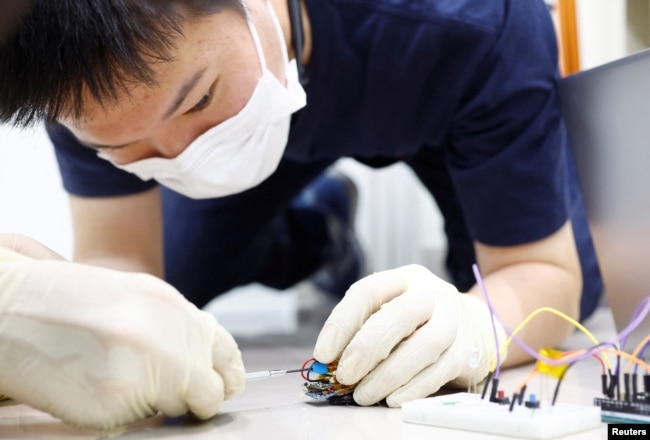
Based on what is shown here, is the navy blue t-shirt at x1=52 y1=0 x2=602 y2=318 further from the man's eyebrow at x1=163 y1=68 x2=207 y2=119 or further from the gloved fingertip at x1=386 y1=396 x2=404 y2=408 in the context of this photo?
the gloved fingertip at x1=386 y1=396 x2=404 y2=408

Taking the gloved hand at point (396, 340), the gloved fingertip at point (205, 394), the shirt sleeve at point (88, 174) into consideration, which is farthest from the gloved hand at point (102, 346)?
the shirt sleeve at point (88, 174)

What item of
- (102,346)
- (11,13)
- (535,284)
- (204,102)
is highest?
(11,13)

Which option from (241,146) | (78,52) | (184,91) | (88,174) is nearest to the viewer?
(78,52)

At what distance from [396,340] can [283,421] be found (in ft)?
0.40

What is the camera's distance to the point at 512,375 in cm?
88

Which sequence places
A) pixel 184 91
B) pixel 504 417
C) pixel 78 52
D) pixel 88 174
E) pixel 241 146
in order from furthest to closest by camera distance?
1. pixel 88 174
2. pixel 241 146
3. pixel 184 91
4. pixel 78 52
5. pixel 504 417

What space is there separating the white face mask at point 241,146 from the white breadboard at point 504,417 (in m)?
0.39

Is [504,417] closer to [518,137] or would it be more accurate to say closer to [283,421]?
[283,421]

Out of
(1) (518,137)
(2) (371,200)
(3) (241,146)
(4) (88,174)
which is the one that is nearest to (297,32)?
(3) (241,146)

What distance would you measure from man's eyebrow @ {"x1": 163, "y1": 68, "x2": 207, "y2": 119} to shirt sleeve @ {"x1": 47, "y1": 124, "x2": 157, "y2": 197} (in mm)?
419

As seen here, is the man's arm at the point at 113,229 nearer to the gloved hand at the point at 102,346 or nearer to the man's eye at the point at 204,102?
the man's eye at the point at 204,102

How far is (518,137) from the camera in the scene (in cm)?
103

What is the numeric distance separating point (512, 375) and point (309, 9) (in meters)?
0.53

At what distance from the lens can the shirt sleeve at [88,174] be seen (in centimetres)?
118
